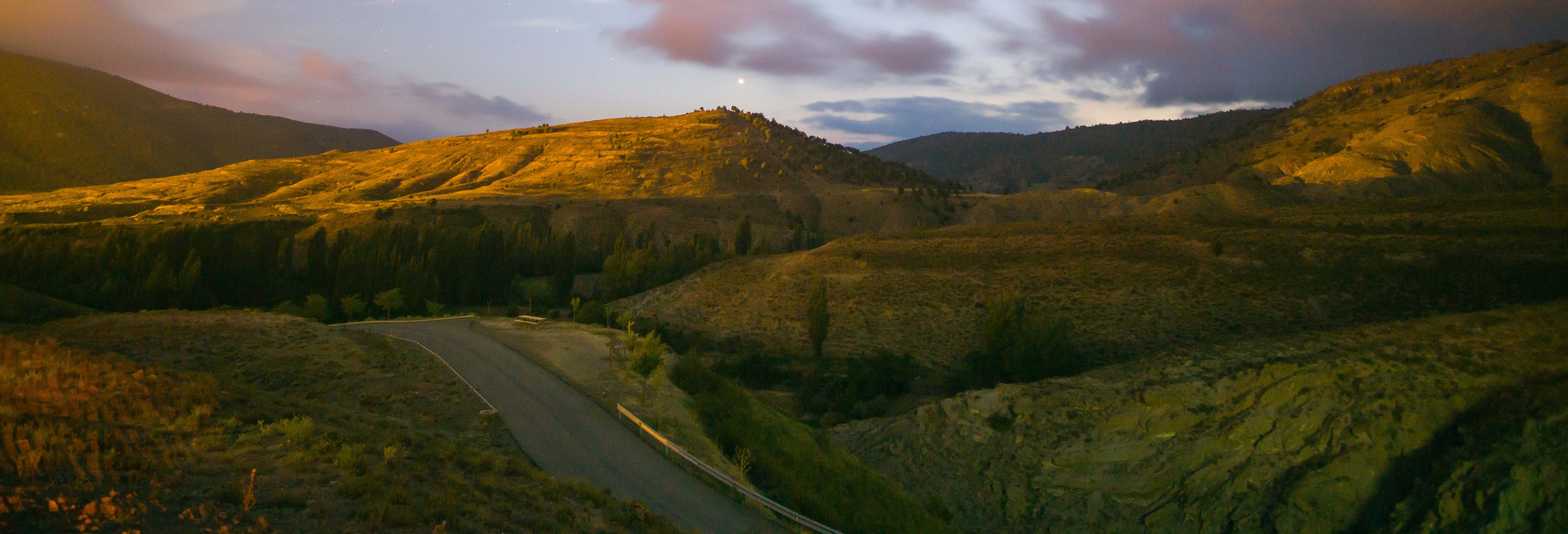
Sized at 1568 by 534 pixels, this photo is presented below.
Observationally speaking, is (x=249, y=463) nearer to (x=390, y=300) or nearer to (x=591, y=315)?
(x=591, y=315)

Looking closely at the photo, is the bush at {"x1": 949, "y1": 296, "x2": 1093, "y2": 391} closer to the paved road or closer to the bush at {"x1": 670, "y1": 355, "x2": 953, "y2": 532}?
the bush at {"x1": 670, "y1": 355, "x2": 953, "y2": 532}

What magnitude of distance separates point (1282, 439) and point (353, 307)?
4764 centimetres

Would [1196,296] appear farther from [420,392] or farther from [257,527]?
[257,527]

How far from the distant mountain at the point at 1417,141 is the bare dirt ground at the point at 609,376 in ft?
241

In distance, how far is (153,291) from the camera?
4488 centimetres

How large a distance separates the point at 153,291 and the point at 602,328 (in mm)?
33643

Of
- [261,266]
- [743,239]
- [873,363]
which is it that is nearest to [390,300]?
[261,266]

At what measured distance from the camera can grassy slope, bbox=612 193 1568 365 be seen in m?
34.4

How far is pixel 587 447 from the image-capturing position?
1599 cm

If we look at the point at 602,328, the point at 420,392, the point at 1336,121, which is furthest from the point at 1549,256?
the point at 1336,121

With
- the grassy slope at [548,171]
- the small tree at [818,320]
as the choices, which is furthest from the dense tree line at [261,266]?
the grassy slope at [548,171]

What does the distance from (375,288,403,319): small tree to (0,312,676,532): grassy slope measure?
98.0ft

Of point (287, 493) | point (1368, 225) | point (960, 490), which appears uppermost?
point (1368, 225)

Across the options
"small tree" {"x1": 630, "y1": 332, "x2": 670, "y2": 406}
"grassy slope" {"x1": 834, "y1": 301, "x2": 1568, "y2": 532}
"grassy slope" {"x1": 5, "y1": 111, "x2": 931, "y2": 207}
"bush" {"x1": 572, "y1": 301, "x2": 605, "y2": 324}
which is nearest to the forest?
"bush" {"x1": 572, "y1": 301, "x2": 605, "y2": 324}
